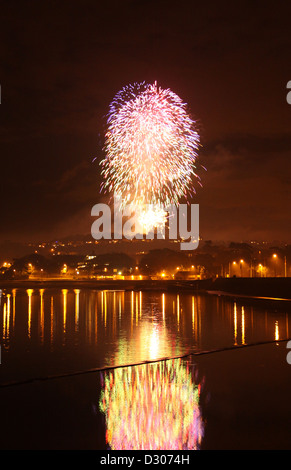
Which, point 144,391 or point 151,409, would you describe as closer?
point 151,409

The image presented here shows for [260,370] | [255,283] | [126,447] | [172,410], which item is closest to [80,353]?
[260,370]

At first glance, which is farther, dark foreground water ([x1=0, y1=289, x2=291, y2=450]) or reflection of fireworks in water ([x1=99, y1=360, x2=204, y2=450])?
dark foreground water ([x1=0, y1=289, x2=291, y2=450])

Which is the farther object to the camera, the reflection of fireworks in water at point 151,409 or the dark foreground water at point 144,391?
the dark foreground water at point 144,391
